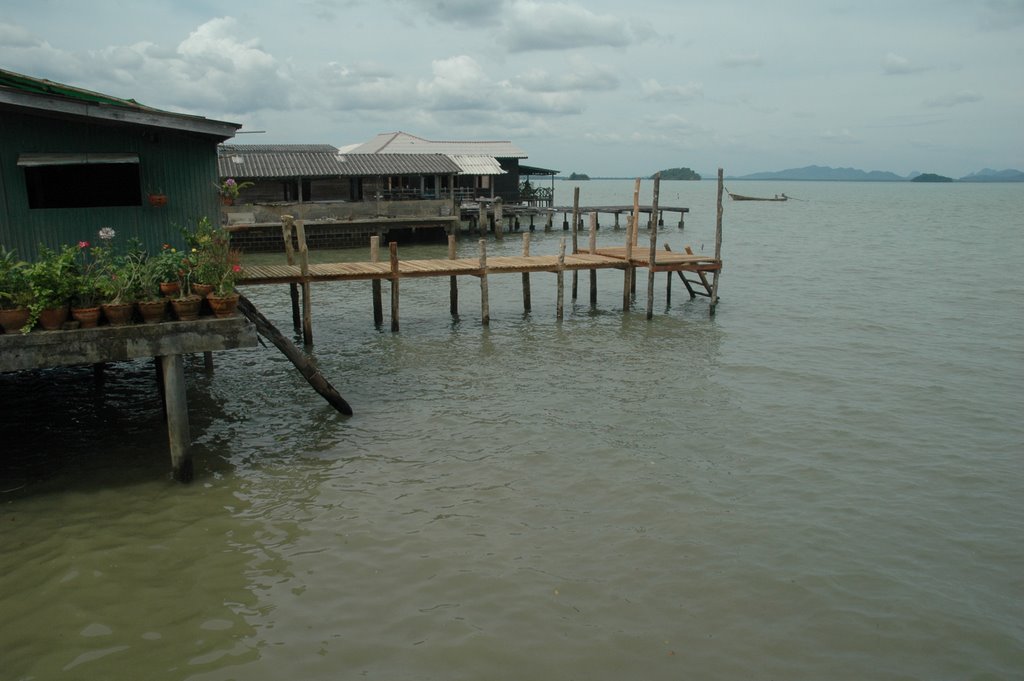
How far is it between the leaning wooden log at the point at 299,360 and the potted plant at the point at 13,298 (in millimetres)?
3029

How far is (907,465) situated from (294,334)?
13480mm

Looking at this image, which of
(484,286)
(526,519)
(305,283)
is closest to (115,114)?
(305,283)

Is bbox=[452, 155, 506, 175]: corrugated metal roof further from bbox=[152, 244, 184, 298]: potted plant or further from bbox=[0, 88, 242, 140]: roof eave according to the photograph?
bbox=[152, 244, 184, 298]: potted plant

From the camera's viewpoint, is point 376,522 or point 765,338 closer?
point 376,522

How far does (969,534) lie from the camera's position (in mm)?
8859

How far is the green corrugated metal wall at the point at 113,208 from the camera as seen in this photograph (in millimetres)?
10273

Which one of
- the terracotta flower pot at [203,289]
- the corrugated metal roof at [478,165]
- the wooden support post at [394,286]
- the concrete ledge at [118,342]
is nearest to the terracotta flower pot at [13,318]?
the concrete ledge at [118,342]

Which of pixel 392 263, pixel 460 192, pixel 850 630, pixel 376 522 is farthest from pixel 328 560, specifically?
pixel 460 192

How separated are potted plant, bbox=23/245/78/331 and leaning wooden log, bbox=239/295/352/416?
2803 millimetres

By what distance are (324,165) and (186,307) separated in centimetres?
2962

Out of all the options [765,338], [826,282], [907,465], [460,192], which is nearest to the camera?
[907,465]

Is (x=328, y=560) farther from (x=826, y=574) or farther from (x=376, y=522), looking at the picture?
(x=826, y=574)

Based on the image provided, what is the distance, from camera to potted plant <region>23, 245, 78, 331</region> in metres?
8.32

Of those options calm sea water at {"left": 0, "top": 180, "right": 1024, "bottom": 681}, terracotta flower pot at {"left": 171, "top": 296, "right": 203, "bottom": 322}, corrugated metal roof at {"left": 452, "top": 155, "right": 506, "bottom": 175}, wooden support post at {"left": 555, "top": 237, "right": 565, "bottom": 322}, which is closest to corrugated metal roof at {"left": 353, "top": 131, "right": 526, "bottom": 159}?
corrugated metal roof at {"left": 452, "top": 155, "right": 506, "bottom": 175}
